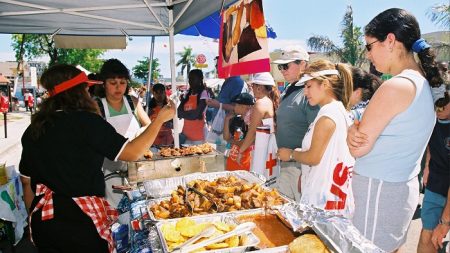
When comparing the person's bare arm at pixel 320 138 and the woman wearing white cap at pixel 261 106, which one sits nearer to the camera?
the person's bare arm at pixel 320 138

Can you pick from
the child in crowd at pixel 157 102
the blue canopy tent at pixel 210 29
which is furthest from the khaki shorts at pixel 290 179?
the child in crowd at pixel 157 102

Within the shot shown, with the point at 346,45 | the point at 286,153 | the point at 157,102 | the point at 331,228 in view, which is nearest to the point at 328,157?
the point at 286,153

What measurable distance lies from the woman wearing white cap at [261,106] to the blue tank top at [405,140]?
1.72m

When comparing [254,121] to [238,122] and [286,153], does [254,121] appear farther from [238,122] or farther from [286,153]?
[286,153]

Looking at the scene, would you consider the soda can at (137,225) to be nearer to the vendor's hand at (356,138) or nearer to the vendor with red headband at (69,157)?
the vendor with red headband at (69,157)

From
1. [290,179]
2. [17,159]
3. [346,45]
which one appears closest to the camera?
[290,179]

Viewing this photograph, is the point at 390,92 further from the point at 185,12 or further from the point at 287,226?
the point at 185,12

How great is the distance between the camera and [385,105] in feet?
5.10

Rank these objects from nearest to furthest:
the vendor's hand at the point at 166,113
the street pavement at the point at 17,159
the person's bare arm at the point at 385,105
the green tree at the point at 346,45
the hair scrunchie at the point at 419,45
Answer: the person's bare arm at the point at 385,105 < the hair scrunchie at the point at 419,45 < the vendor's hand at the point at 166,113 < the street pavement at the point at 17,159 < the green tree at the point at 346,45

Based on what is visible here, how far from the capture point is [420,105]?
158 cm

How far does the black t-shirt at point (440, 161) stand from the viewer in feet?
8.15

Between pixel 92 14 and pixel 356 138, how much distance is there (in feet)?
12.8

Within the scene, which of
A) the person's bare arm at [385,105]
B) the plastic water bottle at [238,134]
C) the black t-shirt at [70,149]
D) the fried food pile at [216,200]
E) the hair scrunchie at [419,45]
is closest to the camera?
the person's bare arm at [385,105]

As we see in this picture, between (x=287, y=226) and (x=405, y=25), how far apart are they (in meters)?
1.12
